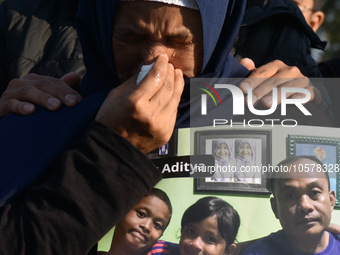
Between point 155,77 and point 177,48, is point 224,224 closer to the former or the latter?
point 155,77

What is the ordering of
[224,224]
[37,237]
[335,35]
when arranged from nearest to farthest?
[37,237], [224,224], [335,35]

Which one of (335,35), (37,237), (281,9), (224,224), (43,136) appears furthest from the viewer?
(335,35)

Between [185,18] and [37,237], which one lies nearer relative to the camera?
[37,237]

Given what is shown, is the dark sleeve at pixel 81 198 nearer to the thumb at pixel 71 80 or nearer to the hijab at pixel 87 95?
the hijab at pixel 87 95

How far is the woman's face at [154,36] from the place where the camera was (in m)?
1.77

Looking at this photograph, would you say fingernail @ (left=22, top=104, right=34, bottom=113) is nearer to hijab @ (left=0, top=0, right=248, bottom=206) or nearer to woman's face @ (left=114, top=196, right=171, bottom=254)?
hijab @ (left=0, top=0, right=248, bottom=206)

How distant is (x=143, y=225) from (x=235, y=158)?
0.29m

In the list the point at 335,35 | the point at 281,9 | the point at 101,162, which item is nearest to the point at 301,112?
the point at 101,162

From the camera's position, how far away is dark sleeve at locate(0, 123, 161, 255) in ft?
4.83

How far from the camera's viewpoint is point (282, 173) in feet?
5.36

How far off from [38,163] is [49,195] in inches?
5.2

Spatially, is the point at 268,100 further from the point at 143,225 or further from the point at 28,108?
the point at 28,108

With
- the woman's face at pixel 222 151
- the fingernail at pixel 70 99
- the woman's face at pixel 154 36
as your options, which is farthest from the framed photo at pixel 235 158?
the fingernail at pixel 70 99

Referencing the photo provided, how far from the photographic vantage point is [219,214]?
159cm
